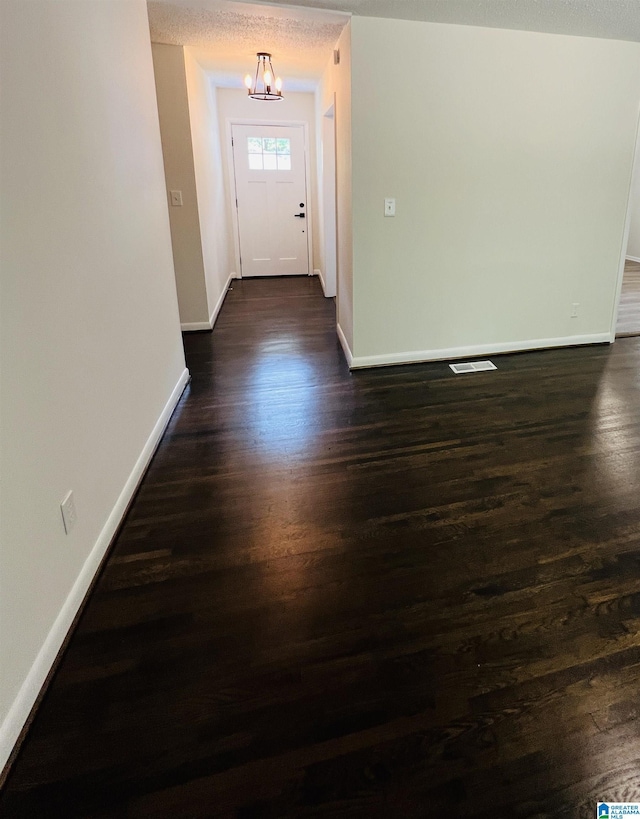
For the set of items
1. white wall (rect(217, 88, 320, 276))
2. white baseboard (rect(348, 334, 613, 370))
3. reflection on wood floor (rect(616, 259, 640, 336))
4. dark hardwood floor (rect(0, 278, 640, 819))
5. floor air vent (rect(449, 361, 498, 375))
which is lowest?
dark hardwood floor (rect(0, 278, 640, 819))

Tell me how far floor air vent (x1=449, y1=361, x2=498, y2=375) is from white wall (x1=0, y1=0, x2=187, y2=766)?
2.37 metres

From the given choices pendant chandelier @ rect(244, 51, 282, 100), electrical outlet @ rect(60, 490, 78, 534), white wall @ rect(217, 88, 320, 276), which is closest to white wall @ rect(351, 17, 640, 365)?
pendant chandelier @ rect(244, 51, 282, 100)

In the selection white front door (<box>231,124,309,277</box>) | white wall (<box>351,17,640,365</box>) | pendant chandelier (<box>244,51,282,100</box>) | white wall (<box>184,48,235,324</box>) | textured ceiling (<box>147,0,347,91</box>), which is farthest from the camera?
white front door (<box>231,124,309,277</box>)

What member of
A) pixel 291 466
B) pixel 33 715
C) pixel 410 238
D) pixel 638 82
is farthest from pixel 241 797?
pixel 638 82

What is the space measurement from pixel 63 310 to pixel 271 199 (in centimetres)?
625

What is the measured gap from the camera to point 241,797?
1.13 m

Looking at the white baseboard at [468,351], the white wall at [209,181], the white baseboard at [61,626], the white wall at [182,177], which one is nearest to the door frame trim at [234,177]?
the white wall at [209,181]

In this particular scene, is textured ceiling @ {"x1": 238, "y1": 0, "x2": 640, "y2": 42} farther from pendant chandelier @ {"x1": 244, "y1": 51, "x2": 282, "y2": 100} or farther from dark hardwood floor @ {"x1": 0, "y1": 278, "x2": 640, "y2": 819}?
dark hardwood floor @ {"x1": 0, "y1": 278, "x2": 640, "y2": 819}

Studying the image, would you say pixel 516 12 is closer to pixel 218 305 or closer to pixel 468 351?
pixel 468 351

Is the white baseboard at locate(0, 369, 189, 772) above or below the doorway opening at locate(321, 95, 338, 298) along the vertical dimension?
below

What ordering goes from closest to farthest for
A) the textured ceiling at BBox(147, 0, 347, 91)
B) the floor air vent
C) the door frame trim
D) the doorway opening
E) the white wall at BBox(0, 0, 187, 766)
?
the white wall at BBox(0, 0, 187, 766) → the textured ceiling at BBox(147, 0, 347, 91) → the floor air vent → the doorway opening → the door frame trim

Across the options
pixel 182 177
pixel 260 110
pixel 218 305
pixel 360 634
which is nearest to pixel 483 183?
pixel 182 177

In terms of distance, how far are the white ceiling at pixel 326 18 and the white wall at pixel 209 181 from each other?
67 cm

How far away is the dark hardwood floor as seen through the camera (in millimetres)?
1159
